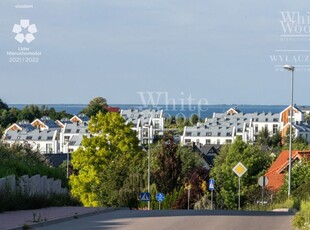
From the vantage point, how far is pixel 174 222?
73.8ft

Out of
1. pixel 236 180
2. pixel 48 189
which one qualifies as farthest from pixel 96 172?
pixel 48 189

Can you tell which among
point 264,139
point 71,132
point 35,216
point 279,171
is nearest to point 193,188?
point 279,171

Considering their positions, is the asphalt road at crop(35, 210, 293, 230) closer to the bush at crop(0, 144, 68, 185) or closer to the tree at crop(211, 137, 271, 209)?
the bush at crop(0, 144, 68, 185)

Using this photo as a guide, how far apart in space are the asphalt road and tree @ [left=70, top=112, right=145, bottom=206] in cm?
4347

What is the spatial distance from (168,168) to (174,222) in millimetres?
48415

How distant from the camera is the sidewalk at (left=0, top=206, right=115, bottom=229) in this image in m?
21.1

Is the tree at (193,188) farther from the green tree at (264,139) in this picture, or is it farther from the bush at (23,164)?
the green tree at (264,139)

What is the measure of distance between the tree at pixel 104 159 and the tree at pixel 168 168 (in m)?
1.55

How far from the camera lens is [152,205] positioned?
2435 inches

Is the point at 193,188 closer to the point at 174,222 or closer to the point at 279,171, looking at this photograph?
the point at 279,171

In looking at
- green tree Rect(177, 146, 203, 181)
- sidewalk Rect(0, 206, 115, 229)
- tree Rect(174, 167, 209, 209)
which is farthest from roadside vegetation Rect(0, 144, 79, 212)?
green tree Rect(177, 146, 203, 181)

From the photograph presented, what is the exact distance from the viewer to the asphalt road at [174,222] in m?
21.3

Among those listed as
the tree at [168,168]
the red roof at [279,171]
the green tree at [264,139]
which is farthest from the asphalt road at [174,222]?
the green tree at [264,139]

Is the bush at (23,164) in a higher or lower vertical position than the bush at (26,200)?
higher
